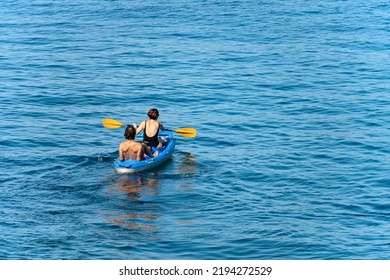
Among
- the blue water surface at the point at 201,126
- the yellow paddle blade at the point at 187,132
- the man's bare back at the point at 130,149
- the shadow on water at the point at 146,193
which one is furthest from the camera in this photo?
the yellow paddle blade at the point at 187,132

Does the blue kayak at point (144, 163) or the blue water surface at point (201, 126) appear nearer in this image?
the blue water surface at point (201, 126)

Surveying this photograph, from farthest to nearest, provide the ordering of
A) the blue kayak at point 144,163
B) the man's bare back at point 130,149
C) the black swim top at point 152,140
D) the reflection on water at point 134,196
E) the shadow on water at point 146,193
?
the black swim top at point 152,140 < the man's bare back at point 130,149 < the blue kayak at point 144,163 < the shadow on water at point 146,193 < the reflection on water at point 134,196

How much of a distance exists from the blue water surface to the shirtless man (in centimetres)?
53

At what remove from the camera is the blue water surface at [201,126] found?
18.8 metres

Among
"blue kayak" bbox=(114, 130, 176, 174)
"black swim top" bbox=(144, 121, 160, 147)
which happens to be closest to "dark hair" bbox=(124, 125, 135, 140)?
"blue kayak" bbox=(114, 130, 176, 174)

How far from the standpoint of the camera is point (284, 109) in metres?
30.6

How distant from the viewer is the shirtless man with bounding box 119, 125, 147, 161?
74.9 feet

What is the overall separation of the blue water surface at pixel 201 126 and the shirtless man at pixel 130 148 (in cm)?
53

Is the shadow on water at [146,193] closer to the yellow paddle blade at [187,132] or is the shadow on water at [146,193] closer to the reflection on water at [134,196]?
the reflection on water at [134,196]

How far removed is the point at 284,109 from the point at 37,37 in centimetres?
1617

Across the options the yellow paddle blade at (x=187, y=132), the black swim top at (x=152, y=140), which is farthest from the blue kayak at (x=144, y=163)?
the yellow paddle blade at (x=187, y=132)

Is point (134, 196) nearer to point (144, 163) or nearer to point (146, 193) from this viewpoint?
point (146, 193)

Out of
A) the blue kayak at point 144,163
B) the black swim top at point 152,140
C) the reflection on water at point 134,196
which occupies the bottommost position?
the reflection on water at point 134,196

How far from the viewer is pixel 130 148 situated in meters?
22.9
